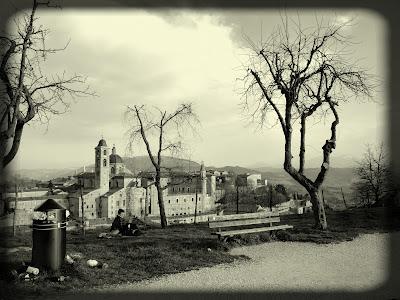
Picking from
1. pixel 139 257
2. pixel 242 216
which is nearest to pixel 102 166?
pixel 242 216

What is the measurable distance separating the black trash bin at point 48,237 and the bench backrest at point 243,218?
3.35 metres

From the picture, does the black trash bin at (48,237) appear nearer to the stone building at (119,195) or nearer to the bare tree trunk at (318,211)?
the bare tree trunk at (318,211)

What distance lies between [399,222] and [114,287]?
996cm

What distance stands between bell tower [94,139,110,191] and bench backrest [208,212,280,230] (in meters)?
54.1

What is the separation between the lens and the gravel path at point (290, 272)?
5512 mm

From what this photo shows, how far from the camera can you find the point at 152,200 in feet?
208

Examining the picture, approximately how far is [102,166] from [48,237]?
5744 centimetres

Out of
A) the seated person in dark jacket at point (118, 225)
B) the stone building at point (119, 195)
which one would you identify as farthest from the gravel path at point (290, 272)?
the stone building at point (119, 195)

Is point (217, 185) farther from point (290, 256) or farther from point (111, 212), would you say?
point (290, 256)

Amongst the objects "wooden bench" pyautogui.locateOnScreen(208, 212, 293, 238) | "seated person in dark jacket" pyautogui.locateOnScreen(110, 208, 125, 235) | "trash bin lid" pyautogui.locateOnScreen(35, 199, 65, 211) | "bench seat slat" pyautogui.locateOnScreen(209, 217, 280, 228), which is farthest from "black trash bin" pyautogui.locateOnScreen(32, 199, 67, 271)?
"seated person in dark jacket" pyautogui.locateOnScreen(110, 208, 125, 235)

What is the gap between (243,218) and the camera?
9445mm

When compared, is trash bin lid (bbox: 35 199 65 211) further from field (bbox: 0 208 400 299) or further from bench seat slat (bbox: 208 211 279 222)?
bench seat slat (bbox: 208 211 279 222)

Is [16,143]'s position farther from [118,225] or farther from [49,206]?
[118,225]

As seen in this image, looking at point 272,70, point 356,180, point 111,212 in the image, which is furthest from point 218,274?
point 111,212
